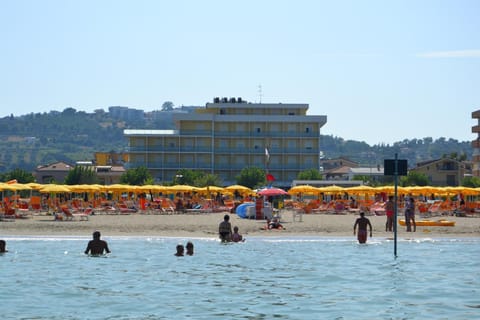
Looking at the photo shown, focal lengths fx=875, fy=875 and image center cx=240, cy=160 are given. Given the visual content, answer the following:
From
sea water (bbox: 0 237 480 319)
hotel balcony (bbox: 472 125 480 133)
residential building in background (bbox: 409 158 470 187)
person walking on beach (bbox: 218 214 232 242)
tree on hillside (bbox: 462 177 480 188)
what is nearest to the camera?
sea water (bbox: 0 237 480 319)

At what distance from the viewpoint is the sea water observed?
15.1 m

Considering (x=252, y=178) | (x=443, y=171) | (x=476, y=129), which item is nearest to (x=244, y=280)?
(x=252, y=178)

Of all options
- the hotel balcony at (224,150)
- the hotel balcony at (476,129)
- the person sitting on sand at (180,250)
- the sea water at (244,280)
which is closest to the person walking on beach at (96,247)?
the sea water at (244,280)

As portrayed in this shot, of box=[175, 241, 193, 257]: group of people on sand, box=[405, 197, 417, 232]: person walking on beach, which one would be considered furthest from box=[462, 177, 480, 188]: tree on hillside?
box=[175, 241, 193, 257]: group of people on sand

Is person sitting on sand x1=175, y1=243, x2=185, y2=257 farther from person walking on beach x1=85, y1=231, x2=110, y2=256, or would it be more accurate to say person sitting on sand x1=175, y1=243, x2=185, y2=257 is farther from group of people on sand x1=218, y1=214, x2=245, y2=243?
group of people on sand x1=218, y1=214, x2=245, y2=243

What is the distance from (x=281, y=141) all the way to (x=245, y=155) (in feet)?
13.8

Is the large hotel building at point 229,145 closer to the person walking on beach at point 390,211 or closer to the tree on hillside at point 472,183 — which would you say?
the tree on hillside at point 472,183

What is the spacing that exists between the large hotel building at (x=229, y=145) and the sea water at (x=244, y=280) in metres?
65.6

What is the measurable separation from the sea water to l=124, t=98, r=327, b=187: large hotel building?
215 feet

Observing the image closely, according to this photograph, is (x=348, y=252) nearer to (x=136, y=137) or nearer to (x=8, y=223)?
(x=8, y=223)

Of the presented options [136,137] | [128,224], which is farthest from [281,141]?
[128,224]

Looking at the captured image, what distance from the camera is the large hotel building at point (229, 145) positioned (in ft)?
308

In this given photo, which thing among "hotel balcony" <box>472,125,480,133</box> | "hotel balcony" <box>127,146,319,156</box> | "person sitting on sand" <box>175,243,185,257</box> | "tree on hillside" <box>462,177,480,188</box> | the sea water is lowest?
the sea water

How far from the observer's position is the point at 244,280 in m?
19.0
